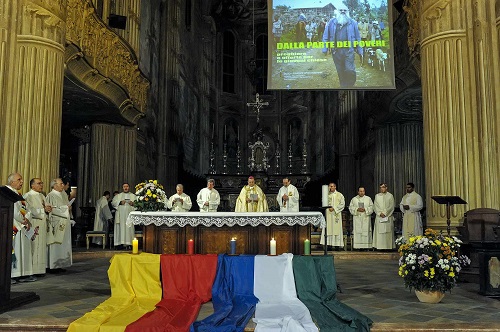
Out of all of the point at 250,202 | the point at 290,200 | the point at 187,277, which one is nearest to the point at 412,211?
the point at 290,200

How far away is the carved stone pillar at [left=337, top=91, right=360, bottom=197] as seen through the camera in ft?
67.4

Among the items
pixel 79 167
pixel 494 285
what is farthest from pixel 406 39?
pixel 79 167

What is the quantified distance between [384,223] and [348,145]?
8.22 meters

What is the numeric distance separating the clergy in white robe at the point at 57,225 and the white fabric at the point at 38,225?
424mm

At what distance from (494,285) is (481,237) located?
1565mm

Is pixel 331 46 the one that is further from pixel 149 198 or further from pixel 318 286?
pixel 318 286

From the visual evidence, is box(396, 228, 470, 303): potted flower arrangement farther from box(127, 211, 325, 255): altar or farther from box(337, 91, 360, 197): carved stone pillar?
box(337, 91, 360, 197): carved stone pillar

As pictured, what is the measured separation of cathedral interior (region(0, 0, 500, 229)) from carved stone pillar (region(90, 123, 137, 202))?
4 centimetres

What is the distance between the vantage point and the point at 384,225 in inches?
520

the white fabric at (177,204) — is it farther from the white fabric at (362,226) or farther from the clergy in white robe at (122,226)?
the white fabric at (362,226)

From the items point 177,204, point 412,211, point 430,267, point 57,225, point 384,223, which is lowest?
point 430,267

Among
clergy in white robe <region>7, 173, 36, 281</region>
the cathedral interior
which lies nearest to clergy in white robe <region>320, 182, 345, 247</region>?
the cathedral interior

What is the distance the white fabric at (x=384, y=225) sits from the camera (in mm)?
13210

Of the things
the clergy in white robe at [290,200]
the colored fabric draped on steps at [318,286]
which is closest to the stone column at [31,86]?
the clergy in white robe at [290,200]
